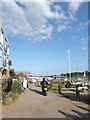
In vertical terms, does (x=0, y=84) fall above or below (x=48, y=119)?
above

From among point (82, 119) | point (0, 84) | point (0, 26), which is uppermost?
point (0, 26)

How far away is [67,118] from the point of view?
11.8 meters

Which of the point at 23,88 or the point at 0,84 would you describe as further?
the point at 23,88

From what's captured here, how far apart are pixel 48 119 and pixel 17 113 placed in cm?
217

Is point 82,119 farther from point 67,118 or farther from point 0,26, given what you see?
point 0,26

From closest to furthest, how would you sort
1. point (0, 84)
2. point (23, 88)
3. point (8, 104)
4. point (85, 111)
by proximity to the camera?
point (85, 111) < point (8, 104) < point (0, 84) < point (23, 88)

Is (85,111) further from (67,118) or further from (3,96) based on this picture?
(3,96)

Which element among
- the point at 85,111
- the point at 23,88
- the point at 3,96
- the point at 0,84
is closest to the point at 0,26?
the point at 23,88

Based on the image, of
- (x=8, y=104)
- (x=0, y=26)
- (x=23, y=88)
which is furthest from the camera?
(x=0, y=26)

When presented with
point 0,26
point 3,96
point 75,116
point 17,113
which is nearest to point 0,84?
point 3,96

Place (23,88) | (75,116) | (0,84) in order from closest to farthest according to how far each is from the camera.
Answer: (75,116) → (0,84) → (23,88)

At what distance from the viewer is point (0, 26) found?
151ft

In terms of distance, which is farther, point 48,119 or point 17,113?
point 17,113

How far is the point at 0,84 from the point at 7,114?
7658mm
